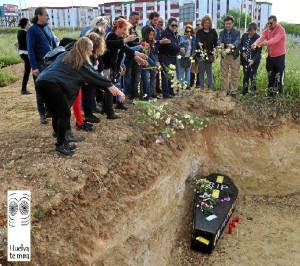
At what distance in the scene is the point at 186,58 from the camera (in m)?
7.35

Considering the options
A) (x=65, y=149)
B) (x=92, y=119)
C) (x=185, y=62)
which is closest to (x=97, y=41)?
(x=92, y=119)

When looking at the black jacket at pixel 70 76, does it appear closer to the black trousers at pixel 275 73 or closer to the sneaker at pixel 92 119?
the sneaker at pixel 92 119

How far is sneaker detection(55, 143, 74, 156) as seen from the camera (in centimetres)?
461

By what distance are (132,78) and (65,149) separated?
2.66 metres

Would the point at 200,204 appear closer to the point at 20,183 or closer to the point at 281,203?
the point at 281,203

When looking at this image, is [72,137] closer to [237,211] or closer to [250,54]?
[237,211]

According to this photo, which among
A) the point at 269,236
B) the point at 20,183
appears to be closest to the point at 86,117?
the point at 20,183

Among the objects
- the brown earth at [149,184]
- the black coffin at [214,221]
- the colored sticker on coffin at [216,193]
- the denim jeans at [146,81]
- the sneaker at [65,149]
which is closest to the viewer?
the brown earth at [149,184]

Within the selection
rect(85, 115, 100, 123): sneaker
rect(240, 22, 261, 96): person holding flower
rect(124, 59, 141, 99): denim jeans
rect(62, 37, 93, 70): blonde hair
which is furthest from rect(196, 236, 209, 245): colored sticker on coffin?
rect(240, 22, 261, 96): person holding flower

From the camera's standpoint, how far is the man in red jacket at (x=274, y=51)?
684 centimetres

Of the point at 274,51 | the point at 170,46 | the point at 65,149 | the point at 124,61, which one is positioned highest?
the point at 170,46

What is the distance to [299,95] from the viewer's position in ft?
24.2

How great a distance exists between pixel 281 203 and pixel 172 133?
9.47 feet

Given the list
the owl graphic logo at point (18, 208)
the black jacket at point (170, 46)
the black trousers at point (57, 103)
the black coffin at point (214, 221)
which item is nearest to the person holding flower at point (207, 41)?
the black jacket at point (170, 46)
